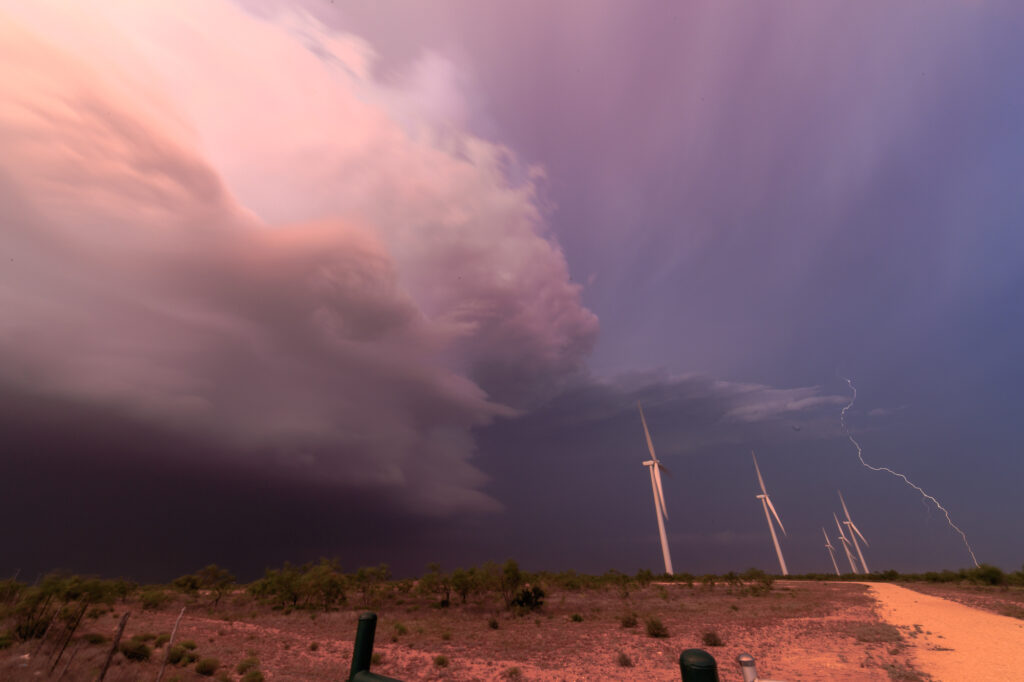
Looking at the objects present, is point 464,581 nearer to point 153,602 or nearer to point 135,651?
point 135,651

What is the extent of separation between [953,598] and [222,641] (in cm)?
6583

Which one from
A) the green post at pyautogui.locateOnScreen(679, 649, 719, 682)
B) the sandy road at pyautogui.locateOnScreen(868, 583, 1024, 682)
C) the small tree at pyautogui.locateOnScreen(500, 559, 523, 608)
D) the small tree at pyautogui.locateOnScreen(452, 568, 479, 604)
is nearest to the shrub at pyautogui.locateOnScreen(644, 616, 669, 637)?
the sandy road at pyautogui.locateOnScreen(868, 583, 1024, 682)

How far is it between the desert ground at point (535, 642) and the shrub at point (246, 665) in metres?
0.06

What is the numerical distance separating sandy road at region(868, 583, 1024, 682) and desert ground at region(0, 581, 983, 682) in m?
0.23

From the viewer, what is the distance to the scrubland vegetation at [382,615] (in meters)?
22.4

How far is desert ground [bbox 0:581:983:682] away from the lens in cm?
2017

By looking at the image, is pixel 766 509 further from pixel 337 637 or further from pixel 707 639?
pixel 337 637

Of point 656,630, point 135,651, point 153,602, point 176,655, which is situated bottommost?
point 176,655

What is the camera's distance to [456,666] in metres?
22.2

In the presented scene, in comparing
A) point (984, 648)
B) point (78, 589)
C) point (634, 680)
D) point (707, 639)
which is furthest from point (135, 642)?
point (984, 648)

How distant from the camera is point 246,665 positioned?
2139cm

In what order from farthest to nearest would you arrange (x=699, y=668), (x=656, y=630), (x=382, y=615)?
(x=382, y=615) < (x=656, y=630) < (x=699, y=668)

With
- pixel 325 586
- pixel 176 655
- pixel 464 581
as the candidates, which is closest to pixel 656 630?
pixel 464 581

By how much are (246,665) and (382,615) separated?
19.8 metres
